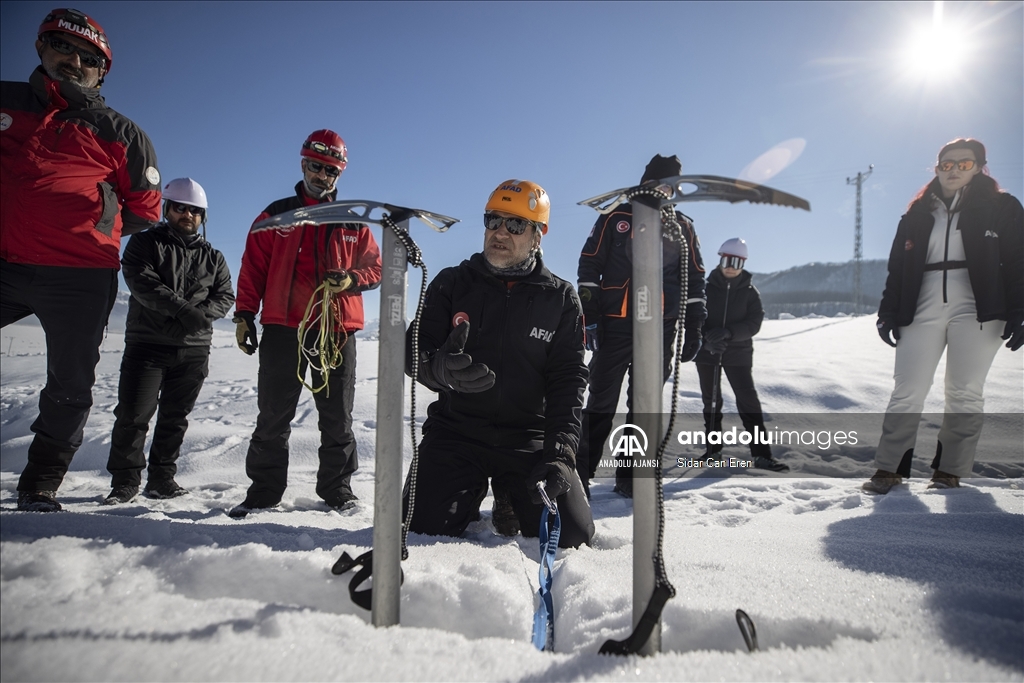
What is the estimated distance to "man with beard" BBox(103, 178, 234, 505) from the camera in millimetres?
3223

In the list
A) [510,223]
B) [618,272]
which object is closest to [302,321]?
[510,223]

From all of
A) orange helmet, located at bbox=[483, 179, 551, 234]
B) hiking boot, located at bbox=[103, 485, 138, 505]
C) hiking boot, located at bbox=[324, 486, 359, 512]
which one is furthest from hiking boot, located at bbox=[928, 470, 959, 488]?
hiking boot, located at bbox=[103, 485, 138, 505]

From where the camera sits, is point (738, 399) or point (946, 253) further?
point (738, 399)

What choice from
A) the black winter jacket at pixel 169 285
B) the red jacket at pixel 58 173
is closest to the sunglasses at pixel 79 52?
the red jacket at pixel 58 173

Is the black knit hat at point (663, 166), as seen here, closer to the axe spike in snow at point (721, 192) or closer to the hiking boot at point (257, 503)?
the axe spike in snow at point (721, 192)

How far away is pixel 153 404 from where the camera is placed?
3.33 metres

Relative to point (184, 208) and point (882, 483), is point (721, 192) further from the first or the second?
point (184, 208)

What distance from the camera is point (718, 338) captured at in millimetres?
5168

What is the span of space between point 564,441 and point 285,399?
5.93 feet

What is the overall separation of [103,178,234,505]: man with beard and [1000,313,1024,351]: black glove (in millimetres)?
5118

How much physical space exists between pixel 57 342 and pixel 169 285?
1.33 meters

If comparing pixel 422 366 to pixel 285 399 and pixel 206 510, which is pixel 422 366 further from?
pixel 206 510

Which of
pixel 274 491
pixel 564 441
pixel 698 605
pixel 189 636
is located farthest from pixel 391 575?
pixel 274 491

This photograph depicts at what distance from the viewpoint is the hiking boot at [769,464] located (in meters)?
4.43
